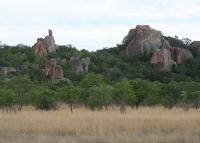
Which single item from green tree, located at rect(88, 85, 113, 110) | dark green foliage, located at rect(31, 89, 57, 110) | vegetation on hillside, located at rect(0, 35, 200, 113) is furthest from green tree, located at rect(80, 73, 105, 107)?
dark green foliage, located at rect(31, 89, 57, 110)

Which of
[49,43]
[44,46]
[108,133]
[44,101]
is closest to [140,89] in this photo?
[44,101]

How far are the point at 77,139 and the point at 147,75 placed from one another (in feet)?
154

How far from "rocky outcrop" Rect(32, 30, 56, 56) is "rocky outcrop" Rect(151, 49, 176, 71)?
69.0 feet

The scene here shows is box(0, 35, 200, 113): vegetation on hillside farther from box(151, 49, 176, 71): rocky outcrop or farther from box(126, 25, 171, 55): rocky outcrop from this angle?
box(126, 25, 171, 55): rocky outcrop

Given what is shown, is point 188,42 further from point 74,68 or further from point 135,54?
point 74,68

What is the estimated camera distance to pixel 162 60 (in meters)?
58.8

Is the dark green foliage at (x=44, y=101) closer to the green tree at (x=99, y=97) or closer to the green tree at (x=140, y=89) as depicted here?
the green tree at (x=99, y=97)

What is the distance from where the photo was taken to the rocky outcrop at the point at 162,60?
5850cm

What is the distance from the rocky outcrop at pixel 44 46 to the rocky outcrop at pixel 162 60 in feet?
69.0

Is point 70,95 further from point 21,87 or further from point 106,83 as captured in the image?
point 106,83

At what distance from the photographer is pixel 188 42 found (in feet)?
252

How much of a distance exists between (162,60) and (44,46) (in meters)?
23.3

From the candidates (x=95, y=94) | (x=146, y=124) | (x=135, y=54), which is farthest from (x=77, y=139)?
(x=135, y=54)

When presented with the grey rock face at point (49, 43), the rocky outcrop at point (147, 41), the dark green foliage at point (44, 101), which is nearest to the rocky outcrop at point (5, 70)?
the grey rock face at point (49, 43)
